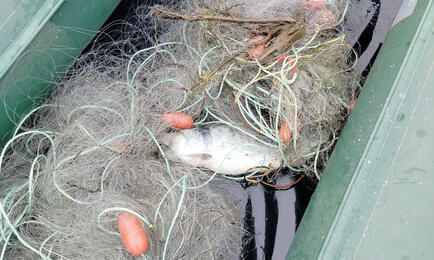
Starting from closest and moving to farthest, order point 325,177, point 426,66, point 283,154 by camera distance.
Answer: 1. point 426,66
2. point 325,177
3. point 283,154

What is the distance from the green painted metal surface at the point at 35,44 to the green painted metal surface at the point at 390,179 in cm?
203

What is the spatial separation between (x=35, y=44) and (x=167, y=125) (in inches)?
38.9

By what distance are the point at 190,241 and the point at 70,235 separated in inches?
29.1

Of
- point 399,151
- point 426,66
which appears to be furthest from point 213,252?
point 426,66

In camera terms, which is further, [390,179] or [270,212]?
[270,212]

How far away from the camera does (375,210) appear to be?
2090mm

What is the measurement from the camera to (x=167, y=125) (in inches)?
112

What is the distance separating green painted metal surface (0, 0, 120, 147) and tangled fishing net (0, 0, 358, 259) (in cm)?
12

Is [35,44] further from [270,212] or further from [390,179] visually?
[390,179]

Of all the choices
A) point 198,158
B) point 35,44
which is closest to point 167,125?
point 198,158

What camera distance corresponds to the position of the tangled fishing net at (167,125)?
98.8 inches

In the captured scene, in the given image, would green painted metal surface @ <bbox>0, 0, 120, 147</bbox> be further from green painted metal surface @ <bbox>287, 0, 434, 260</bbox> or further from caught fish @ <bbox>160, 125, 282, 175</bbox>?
green painted metal surface @ <bbox>287, 0, 434, 260</bbox>

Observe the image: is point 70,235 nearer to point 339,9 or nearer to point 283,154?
point 283,154

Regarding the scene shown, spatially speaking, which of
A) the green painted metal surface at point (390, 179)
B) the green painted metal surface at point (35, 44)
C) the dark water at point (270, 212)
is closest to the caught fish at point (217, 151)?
the dark water at point (270, 212)
